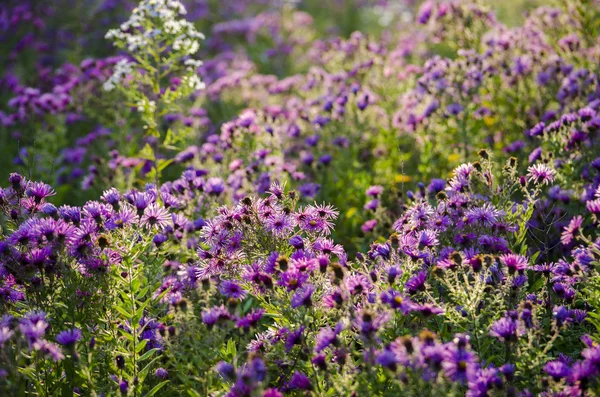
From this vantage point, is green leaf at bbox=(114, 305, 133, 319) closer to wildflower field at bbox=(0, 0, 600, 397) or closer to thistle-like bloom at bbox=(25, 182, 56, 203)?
wildflower field at bbox=(0, 0, 600, 397)

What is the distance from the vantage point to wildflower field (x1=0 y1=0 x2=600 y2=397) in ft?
9.07

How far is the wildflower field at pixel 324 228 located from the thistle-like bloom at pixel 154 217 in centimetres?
2

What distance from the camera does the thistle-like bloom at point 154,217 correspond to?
11.6 ft

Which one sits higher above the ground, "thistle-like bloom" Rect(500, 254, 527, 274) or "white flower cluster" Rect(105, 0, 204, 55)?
"white flower cluster" Rect(105, 0, 204, 55)

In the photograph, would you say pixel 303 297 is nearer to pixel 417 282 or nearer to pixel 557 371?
pixel 417 282

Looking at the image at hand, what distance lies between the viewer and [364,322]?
255cm

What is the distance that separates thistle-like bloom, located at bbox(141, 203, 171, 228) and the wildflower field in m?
0.02

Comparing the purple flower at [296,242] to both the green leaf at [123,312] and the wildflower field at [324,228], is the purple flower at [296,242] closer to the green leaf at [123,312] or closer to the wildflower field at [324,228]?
the wildflower field at [324,228]

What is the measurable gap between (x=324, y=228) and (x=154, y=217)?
104 centimetres

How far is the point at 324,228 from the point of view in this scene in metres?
3.56

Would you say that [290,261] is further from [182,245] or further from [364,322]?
[182,245]

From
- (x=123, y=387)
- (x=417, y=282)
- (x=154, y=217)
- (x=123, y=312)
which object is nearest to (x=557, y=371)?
(x=417, y=282)

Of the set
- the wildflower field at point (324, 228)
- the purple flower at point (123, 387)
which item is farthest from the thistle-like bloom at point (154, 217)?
the purple flower at point (123, 387)

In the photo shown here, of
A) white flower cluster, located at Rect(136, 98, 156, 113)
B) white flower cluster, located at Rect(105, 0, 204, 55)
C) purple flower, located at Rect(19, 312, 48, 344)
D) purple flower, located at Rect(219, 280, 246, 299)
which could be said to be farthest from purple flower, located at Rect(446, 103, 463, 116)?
purple flower, located at Rect(19, 312, 48, 344)
